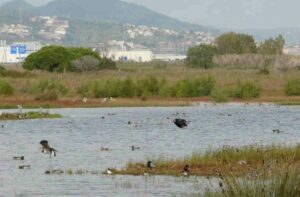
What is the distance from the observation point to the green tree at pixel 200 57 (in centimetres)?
13500

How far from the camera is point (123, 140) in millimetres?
43438

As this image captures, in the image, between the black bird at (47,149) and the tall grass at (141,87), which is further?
the tall grass at (141,87)

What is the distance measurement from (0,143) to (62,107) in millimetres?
27750

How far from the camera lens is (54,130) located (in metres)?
49.9

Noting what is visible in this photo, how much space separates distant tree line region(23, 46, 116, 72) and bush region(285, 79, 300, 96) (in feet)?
106

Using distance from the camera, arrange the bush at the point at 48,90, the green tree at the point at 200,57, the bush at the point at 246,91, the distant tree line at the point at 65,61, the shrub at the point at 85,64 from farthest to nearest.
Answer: the green tree at the point at 200,57, the distant tree line at the point at 65,61, the shrub at the point at 85,64, the bush at the point at 246,91, the bush at the point at 48,90

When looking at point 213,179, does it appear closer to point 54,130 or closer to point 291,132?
point 291,132

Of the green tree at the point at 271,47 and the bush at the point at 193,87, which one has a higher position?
the green tree at the point at 271,47

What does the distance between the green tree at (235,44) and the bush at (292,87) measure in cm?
7874

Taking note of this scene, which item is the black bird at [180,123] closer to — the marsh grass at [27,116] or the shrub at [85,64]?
the marsh grass at [27,116]

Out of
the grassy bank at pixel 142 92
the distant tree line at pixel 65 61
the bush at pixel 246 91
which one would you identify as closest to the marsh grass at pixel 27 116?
the grassy bank at pixel 142 92

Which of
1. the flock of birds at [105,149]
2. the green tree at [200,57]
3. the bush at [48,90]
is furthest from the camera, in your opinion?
the green tree at [200,57]

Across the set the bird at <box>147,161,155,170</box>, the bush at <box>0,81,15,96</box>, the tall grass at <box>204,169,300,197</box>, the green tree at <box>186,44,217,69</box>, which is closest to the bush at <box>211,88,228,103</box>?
the bush at <box>0,81,15,96</box>

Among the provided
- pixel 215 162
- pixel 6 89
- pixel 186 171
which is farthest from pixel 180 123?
pixel 6 89
